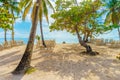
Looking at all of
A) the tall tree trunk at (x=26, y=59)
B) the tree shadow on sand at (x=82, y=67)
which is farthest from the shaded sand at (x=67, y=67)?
the tall tree trunk at (x=26, y=59)

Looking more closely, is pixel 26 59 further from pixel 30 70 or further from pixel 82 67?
pixel 82 67

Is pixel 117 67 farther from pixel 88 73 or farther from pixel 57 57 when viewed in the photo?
pixel 57 57

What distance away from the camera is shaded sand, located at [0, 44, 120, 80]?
1639 centimetres

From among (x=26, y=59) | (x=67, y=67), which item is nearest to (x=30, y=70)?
(x=26, y=59)

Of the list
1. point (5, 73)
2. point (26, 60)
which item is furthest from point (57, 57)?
point (5, 73)

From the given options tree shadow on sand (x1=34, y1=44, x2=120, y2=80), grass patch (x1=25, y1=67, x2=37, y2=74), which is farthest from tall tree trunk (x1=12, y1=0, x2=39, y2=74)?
tree shadow on sand (x1=34, y1=44, x2=120, y2=80)

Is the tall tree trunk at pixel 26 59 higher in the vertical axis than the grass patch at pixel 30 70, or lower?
higher

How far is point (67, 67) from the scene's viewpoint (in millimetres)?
18344

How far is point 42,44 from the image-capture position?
28.5 m

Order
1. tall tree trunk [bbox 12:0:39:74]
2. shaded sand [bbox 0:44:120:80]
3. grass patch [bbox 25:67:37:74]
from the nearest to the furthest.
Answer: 1. shaded sand [bbox 0:44:120:80]
2. grass patch [bbox 25:67:37:74]
3. tall tree trunk [bbox 12:0:39:74]

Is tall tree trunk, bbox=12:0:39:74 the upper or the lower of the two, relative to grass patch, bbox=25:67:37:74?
upper

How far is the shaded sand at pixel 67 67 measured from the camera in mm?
16391

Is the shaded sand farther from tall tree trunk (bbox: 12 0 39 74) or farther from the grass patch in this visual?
tall tree trunk (bbox: 12 0 39 74)

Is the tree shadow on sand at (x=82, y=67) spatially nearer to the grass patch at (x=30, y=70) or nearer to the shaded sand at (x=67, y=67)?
the shaded sand at (x=67, y=67)
